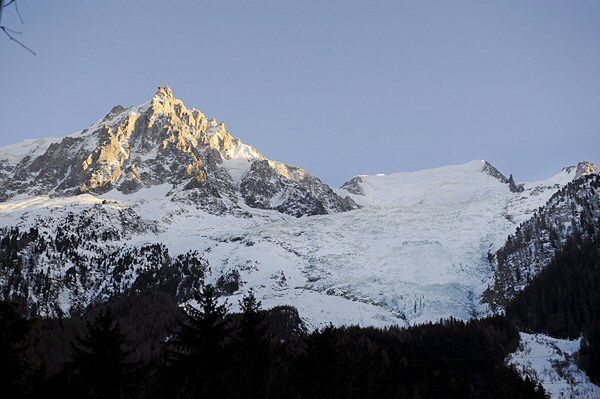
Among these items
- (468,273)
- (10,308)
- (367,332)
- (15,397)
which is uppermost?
(468,273)

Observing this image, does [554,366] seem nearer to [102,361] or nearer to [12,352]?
[102,361]

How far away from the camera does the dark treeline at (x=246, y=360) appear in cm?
1420

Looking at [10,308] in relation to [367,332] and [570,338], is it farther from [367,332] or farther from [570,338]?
[570,338]

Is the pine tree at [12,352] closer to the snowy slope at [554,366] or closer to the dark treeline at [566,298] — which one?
the snowy slope at [554,366]

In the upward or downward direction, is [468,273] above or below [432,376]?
above

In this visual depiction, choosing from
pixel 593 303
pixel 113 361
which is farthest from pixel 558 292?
pixel 113 361

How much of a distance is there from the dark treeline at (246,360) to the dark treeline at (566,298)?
57.3ft

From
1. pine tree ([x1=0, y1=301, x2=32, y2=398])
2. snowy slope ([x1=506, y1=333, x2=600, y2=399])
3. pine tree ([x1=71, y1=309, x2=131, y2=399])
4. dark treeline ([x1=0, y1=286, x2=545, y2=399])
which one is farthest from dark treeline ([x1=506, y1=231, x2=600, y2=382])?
pine tree ([x1=0, y1=301, x2=32, y2=398])

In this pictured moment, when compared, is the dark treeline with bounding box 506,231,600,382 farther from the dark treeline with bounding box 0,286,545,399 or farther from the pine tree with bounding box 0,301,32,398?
the pine tree with bounding box 0,301,32,398

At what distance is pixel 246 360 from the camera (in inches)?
573

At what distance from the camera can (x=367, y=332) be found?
12988cm

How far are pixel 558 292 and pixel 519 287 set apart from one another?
19402mm

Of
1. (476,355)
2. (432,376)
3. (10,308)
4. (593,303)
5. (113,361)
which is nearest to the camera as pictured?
(10,308)

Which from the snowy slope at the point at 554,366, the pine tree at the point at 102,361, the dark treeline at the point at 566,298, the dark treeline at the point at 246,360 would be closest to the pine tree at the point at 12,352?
the dark treeline at the point at 246,360
